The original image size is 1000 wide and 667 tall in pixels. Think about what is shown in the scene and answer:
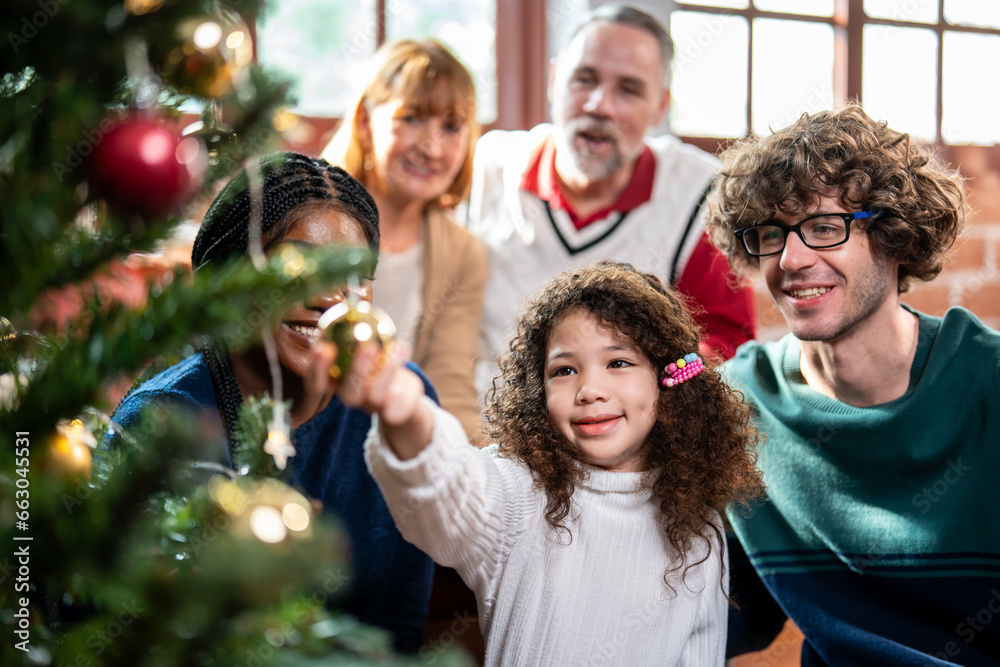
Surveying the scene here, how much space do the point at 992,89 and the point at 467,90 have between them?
1.83 m

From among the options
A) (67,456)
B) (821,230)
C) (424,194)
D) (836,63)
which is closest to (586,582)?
(821,230)

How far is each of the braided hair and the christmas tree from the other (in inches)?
21.1

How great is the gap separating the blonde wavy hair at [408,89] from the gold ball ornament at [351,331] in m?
1.18

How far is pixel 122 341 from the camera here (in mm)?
436

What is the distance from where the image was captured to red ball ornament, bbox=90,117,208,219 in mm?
446

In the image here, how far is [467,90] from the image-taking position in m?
1.74

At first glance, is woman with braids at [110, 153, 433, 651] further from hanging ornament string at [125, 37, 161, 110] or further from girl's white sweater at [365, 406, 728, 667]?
hanging ornament string at [125, 37, 161, 110]

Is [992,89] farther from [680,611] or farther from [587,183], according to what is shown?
[680,611]

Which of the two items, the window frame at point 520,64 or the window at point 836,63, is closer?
A: the window frame at point 520,64

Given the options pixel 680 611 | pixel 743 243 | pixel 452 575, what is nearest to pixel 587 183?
pixel 743 243

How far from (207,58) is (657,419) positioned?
76cm

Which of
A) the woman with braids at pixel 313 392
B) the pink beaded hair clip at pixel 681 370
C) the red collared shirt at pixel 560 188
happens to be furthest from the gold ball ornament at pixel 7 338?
the red collared shirt at pixel 560 188

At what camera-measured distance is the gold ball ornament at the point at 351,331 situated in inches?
21.4

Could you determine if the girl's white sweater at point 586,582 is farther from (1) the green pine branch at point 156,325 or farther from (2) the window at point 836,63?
(2) the window at point 836,63
